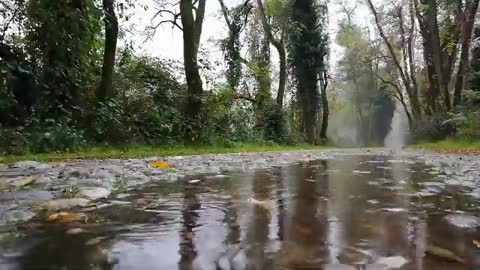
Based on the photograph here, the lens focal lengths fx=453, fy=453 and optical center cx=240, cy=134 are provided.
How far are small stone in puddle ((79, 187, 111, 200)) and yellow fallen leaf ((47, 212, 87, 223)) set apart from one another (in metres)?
0.64

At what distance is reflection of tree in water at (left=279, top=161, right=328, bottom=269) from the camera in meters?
1.97

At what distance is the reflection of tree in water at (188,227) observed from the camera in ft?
6.44

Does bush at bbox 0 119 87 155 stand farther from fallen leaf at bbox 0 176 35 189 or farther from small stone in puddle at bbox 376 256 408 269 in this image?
small stone in puddle at bbox 376 256 408 269

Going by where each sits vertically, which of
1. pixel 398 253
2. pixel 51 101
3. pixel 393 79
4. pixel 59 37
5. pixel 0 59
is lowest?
pixel 398 253

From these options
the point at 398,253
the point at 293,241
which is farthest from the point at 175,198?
the point at 398,253

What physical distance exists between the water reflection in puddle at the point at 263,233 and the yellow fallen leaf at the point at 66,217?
9cm

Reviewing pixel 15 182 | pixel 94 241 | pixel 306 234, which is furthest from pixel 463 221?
pixel 15 182

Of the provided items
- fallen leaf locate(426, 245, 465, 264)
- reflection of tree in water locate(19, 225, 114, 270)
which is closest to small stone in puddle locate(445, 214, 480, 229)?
fallen leaf locate(426, 245, 465, 264)

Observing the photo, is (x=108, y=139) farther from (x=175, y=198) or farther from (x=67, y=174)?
(x=175, y=198)

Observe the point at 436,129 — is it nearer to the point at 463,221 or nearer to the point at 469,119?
the point at 469,119

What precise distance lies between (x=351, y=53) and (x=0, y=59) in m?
33.7

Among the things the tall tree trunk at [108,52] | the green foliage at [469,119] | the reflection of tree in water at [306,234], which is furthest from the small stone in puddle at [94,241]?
the green foliage at [469,119]

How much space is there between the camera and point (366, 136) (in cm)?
4981

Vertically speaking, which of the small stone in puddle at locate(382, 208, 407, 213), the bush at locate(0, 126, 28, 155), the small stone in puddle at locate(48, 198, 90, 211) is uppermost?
the bush at locate(0, 126, 28, 155)
